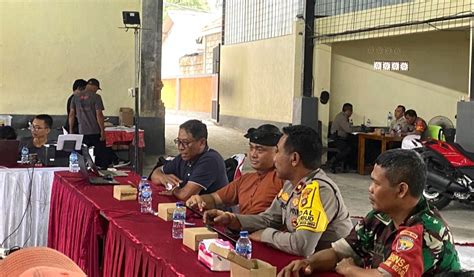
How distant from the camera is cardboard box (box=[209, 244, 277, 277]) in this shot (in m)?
2.17

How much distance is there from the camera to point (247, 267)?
2193 mm

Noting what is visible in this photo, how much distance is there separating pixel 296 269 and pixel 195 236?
0.53 meters

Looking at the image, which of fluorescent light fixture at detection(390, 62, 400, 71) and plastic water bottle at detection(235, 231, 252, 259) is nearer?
plastic water bottle at detection(235, 231, 252, 259)

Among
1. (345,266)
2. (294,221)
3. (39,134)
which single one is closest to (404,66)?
(39,134)

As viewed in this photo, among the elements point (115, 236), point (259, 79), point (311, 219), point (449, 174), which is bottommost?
point (449, 174)

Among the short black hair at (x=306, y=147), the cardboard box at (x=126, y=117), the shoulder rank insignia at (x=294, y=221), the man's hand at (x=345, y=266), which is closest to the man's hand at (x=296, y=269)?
the man's hand at (x=345, y=266)

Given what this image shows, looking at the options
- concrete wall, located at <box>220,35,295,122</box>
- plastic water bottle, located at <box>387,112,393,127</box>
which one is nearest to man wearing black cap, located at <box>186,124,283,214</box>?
plastic water bottle, located at <box>387,112,393,127</box>

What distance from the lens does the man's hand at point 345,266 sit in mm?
2338

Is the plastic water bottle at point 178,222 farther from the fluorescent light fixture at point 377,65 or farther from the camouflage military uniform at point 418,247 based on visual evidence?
the fluorescent light fixture at point 377,65

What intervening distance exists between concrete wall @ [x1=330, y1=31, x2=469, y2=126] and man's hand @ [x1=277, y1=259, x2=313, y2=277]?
32.5 ft

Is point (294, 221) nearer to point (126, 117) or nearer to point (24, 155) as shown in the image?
point (24, 155)

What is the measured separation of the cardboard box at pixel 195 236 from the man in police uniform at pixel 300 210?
0.24 metres

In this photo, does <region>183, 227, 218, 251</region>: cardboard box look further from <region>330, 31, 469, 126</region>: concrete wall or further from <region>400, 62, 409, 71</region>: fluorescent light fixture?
<region>400, 62, 409, 71</region>: fluorescent light fixture

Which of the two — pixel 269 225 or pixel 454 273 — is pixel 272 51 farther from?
pixel 454 273
